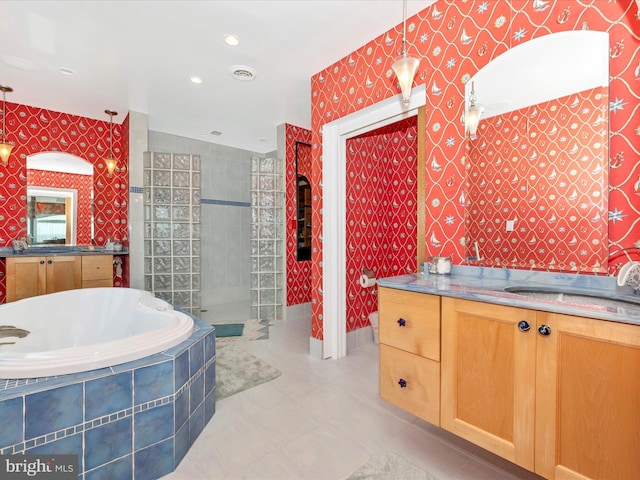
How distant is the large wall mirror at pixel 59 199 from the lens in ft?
11.3

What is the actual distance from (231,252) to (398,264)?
115 inches

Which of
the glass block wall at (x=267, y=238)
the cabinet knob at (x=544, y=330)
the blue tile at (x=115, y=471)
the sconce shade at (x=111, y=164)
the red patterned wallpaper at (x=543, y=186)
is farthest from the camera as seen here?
the glass block wall at (x=267, y=238)

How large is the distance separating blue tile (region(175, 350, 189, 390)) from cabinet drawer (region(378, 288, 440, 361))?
104cm

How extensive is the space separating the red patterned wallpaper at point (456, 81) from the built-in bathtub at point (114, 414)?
4.75 feet

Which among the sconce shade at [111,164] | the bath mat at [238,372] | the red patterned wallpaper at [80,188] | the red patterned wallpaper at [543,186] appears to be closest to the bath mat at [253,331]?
the bath mat at [238,372]

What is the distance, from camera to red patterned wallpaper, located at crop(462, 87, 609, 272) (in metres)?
1.34

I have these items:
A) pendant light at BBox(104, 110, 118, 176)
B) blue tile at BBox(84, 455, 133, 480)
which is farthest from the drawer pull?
pendant light at BBox(104, 110, 118, 176)

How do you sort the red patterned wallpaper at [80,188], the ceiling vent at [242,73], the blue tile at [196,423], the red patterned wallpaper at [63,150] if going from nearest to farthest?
the blue tile at [196,423] < the ceiling vent at [242,73] < the red patterned wallpaper at [63,150] < the red patterned wallpaper at [80,188]

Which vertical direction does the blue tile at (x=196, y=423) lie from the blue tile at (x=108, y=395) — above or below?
below

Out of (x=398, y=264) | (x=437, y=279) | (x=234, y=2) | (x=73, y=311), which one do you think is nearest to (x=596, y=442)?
(x=437, y=279)

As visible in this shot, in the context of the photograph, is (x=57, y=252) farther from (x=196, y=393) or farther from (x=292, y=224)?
(x=196, y=393)

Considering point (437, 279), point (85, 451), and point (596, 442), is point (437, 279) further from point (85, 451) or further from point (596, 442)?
point (85, 451)

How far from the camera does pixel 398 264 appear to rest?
333 cm

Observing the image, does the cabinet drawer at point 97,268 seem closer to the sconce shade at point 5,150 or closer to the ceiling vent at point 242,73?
the sconce shade at point 5,150
